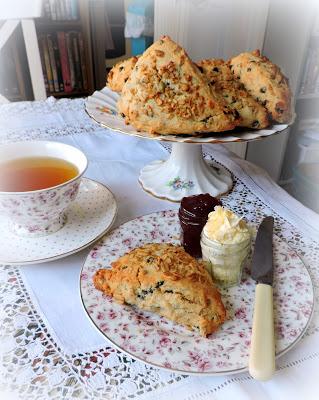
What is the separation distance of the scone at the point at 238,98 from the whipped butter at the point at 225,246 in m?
0.28

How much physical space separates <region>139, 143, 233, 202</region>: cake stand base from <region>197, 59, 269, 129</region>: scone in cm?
12

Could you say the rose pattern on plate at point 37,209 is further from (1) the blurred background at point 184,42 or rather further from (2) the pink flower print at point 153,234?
(1) the blurred background at point 184,42

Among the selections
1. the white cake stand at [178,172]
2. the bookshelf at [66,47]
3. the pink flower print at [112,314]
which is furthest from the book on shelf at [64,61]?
the pink flower print at [112,314]

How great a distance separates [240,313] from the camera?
20.2 inches

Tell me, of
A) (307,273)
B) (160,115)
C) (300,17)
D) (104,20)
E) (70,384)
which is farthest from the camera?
(104,20)

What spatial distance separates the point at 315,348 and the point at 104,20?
2.61 metres

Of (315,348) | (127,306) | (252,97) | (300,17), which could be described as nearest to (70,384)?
(127,306)

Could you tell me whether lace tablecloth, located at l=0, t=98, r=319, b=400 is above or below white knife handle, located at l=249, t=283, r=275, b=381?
below

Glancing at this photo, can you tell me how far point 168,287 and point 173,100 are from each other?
37 centimetres

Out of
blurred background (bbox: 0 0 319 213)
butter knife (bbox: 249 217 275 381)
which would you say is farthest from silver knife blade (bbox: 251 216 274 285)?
blurred background (bbox: 0 0 319 213)

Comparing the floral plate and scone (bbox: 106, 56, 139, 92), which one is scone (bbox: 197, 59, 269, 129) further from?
the floral plate

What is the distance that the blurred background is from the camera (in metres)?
1.85

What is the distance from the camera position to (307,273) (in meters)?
0.58

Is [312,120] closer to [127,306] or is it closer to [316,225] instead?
[316,225]
